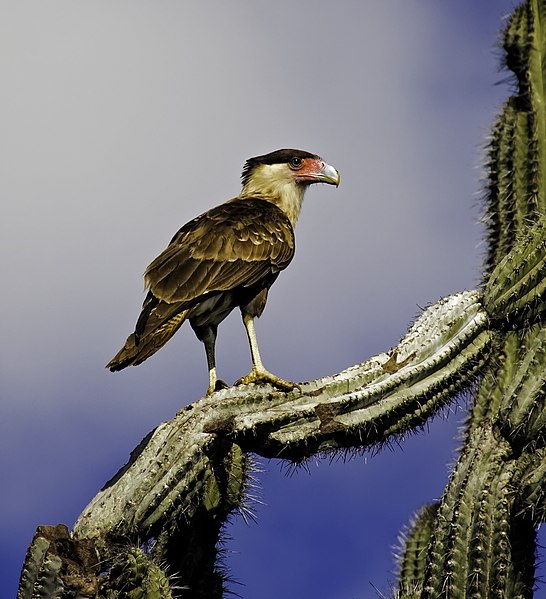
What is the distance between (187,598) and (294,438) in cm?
92

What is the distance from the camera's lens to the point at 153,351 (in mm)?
5660

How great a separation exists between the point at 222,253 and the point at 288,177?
1557 millimetres

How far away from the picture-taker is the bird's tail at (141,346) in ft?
18.3

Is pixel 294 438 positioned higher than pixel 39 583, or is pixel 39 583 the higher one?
pixel 294 438

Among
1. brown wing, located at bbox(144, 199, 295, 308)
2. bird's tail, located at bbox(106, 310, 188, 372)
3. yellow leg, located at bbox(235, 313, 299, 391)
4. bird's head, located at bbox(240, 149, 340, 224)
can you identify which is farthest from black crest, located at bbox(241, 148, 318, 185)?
bird's tail, located at bbox(106, 310, 188, 372)

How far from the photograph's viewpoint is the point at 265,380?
591cm

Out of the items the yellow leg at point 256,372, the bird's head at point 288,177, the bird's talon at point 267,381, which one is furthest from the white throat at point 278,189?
the bird's talon at point 267,381

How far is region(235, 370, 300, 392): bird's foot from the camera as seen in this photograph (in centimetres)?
542

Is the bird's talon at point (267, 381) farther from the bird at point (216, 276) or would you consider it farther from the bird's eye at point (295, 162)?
the bird's eye at point (295, 162)

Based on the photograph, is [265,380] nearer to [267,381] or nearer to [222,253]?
[267,381]

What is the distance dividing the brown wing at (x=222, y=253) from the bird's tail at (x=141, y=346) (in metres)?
0.17

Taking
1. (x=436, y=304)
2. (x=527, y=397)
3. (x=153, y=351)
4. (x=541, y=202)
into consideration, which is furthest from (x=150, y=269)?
(x=541, y=202)

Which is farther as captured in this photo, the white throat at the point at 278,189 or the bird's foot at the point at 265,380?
the white throat at the point at 278,189

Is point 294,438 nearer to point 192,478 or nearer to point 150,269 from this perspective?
point 192,478
